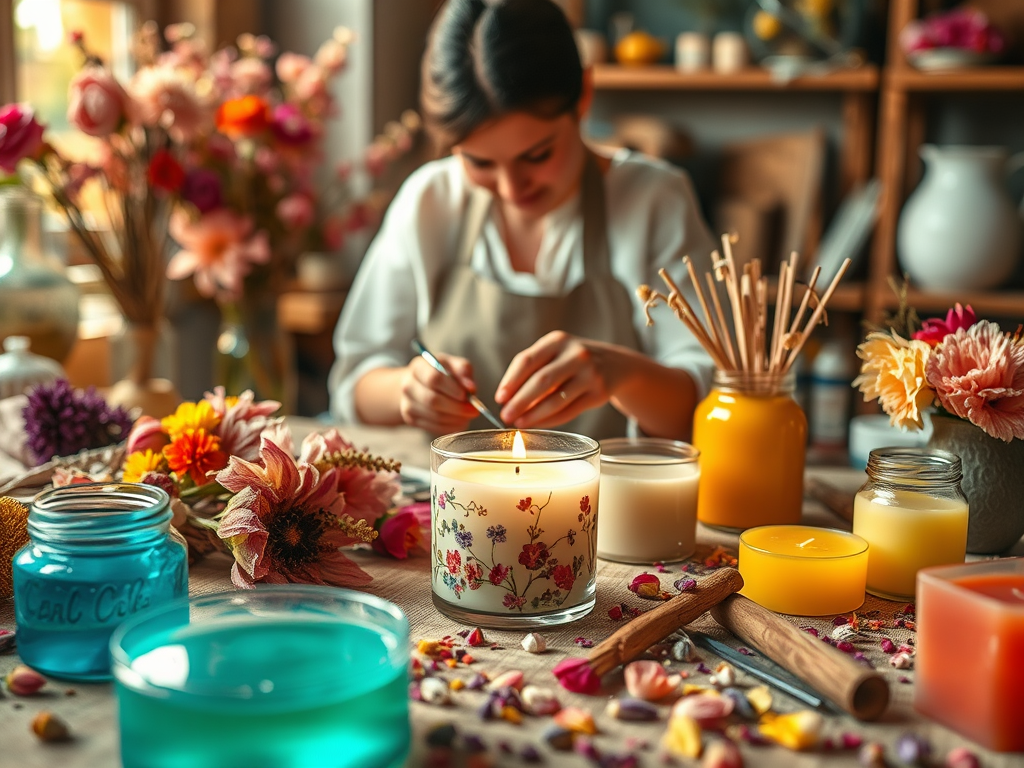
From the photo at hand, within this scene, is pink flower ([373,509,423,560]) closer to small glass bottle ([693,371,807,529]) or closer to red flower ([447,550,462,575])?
red flower ([447,550,462,575])

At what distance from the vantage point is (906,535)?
87 cm

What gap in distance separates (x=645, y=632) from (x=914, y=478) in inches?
11.9

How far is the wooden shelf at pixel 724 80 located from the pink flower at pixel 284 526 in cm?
185

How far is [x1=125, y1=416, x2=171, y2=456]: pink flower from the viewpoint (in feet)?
3.13

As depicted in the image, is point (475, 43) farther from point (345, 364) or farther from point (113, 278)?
point (113, 278)

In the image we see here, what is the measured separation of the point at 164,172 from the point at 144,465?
76 centimetres

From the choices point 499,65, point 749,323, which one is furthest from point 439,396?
point 499,65

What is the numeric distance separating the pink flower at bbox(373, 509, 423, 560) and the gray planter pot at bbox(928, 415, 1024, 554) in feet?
1.65

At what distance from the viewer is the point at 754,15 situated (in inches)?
97.8

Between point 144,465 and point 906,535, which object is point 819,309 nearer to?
point 906,535

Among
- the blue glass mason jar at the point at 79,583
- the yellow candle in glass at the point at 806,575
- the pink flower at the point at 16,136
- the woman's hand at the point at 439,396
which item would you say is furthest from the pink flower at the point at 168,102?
the yellow candle in glass at the point at 806,575

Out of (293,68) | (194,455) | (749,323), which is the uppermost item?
(293,68)

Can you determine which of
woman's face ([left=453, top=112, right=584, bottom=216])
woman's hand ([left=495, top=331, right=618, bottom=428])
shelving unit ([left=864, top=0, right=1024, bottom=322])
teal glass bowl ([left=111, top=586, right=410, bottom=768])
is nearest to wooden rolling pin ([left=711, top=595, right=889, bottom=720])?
teal glass bowl ([left=111, top=586, right=410, bottom=768])

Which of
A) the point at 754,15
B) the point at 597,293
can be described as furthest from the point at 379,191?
the point at 597,293
